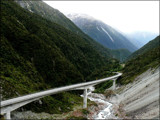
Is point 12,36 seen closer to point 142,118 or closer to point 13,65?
point 13,65

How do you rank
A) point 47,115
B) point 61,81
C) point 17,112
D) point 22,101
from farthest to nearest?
point 61,81 < point 47,115 < point 17,112 < point 22,101

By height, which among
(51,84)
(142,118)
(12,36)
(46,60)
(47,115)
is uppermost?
(12,36)

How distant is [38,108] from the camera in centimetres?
4334

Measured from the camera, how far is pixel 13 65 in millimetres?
68438

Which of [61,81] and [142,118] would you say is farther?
[61,81]

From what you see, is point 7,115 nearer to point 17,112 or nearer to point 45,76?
point 17,112

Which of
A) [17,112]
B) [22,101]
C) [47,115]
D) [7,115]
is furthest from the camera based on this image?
[47,115]

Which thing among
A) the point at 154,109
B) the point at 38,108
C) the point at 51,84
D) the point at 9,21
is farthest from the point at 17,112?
the point at 9,21

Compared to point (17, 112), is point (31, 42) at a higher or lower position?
higher

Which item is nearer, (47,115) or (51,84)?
(47,115)

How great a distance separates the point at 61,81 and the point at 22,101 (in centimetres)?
6532

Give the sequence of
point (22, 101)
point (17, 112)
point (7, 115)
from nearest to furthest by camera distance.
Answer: point (7, 115) → point (22, 101) → point (17, 112)

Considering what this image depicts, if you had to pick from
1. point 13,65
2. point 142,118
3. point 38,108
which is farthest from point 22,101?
point 13,65

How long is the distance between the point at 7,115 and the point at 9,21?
284 feet
